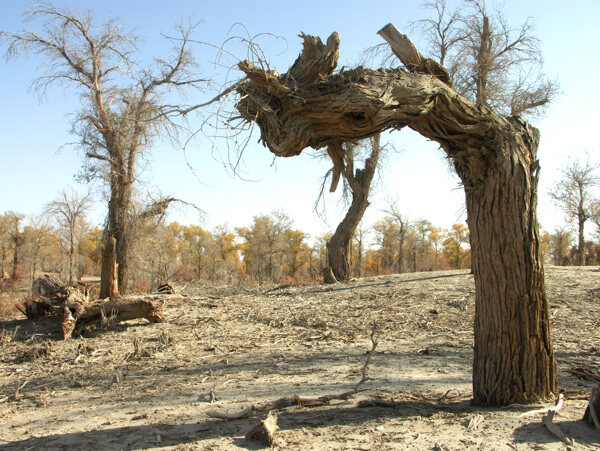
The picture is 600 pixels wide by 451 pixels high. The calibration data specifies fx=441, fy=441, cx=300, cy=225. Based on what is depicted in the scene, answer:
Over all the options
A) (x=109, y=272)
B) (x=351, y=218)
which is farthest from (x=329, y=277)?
(x=109, y=272)

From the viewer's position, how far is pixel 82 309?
26.1ft

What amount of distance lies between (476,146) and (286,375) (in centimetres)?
338

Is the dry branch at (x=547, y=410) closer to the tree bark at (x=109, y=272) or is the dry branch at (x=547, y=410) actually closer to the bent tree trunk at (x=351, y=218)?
the tree bark at (x=109, y=272)

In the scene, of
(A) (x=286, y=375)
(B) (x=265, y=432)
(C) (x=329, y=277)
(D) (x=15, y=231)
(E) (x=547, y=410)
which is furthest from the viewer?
(D) (x=15, y=231)

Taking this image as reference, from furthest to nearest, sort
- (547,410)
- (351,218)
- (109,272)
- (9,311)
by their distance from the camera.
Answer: (351,218), (9,311), (109,272), (547,410)

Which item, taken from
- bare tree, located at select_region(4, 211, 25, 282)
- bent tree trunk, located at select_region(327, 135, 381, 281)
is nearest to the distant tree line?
bare tree, located at select_region(4, 211, 25, 282)

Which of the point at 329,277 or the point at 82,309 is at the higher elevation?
the point at 329,277

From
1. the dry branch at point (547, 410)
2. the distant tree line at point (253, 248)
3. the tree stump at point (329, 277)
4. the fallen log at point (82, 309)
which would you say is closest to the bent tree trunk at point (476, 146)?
the dry branch at point (547, 410)

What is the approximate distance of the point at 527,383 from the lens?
12.7ft

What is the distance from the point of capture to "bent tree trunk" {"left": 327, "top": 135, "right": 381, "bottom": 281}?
47.6 ft

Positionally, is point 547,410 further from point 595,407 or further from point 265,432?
point 265,432

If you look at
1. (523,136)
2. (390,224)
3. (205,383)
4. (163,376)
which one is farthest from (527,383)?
(390,224)

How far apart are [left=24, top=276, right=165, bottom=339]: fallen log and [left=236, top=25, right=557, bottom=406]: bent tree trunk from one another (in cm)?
572

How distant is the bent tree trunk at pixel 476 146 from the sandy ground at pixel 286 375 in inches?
20.6
